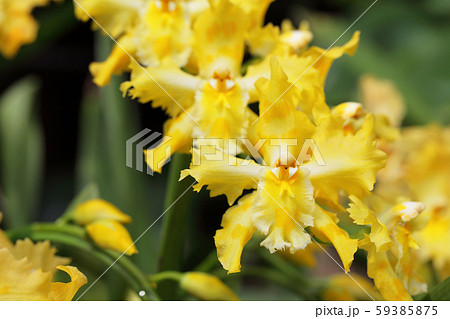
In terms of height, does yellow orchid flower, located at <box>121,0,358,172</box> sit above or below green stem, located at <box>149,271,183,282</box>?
above

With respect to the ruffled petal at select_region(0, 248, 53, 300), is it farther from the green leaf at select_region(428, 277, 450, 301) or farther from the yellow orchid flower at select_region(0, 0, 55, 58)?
the yellow orchid flower at select_region(0, 0, 55, 58)

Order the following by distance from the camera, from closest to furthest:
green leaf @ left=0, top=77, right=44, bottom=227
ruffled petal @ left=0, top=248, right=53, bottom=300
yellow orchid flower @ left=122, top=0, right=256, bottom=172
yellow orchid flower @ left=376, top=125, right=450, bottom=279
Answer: ruffled petal @ left=0, top=248, right=53, bottom=300
yellow orchid flower @ left=122, top=0, right=256, bottom=172
yellow orchid flower @ left=376, top=125, right=450, bottom=279
green leaf @ left=0, top=77, right=44, bottom=227

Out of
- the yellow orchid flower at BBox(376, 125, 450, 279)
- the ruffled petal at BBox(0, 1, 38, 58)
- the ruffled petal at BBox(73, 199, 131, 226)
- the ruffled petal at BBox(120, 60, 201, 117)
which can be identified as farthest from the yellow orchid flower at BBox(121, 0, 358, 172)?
the ruffled petal at BBox(0, 1, 38, 58)

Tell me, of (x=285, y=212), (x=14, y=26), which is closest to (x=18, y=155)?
(x=14, y=26)

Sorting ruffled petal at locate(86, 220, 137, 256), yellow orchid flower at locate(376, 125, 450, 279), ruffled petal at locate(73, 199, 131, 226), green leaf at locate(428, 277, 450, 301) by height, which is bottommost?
yellow orchid flower at locate(376, 125, 450, 279)

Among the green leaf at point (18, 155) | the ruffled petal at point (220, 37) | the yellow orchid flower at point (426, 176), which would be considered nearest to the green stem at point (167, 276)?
the ruffled petal at point (220, 37)

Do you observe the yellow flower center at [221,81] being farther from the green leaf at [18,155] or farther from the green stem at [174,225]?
the green leaf at [18,155]
